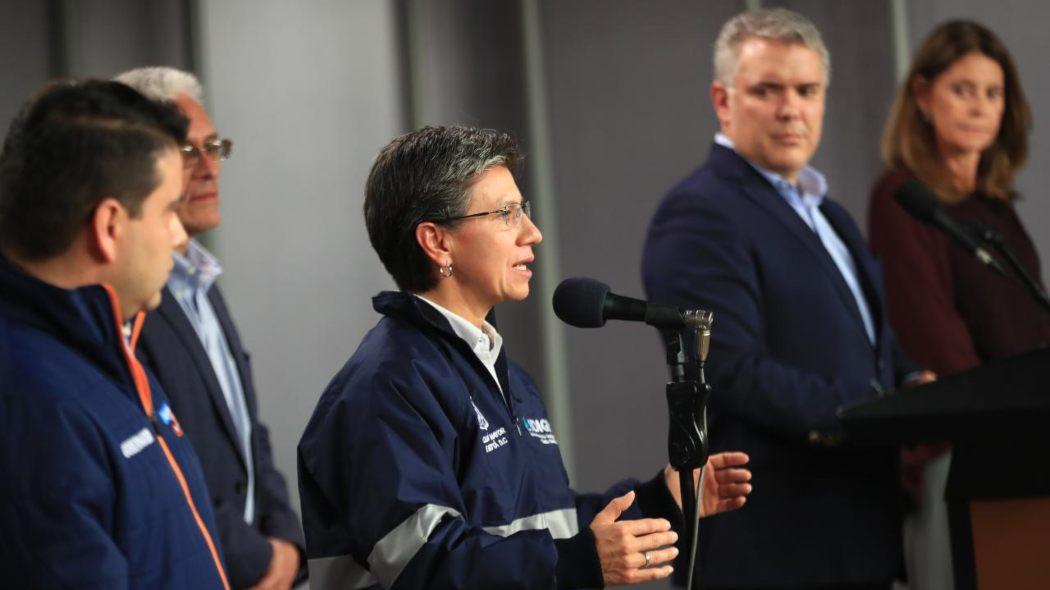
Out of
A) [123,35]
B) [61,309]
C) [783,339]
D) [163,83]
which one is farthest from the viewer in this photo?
[123,35]

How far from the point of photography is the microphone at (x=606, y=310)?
2.10 meters

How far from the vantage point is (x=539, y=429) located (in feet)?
7.57

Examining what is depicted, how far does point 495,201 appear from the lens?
2270mm

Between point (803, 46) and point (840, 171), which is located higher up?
point (803, 46)

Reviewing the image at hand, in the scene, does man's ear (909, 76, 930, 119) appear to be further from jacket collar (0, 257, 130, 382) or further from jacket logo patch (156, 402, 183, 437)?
jacket collar (0, 257, 130, 382)

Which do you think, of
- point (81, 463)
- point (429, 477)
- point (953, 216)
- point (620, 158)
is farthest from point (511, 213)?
point (620, 158)

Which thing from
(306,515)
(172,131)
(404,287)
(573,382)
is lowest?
(573,382)

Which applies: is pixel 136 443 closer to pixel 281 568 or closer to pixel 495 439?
pixel 495 439

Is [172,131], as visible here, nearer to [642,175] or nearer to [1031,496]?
[1031,496]

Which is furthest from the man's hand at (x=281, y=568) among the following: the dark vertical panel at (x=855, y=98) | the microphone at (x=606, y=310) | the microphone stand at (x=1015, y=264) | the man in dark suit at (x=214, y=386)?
the dark vertical panel at (x=855, y=98)

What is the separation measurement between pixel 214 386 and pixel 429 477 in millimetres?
1285

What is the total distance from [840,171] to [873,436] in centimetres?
318

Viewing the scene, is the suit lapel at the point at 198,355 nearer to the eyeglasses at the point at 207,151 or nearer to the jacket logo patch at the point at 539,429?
the eyeglasses at the point at 207,151

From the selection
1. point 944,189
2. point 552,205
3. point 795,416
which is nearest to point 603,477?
point 552,205
